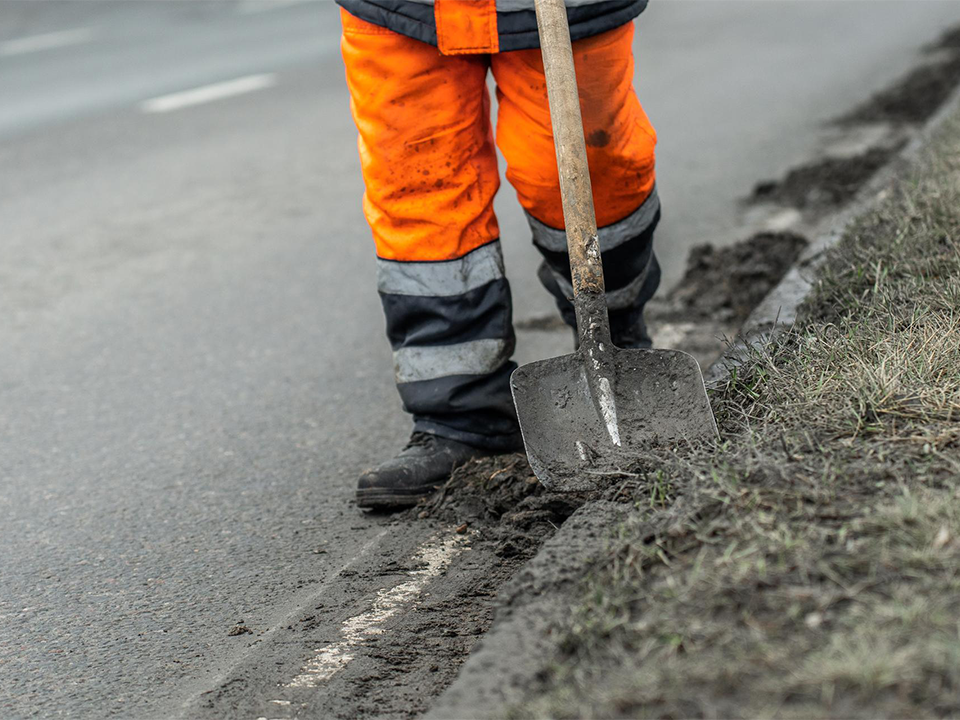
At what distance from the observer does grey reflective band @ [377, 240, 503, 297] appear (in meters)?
2.65

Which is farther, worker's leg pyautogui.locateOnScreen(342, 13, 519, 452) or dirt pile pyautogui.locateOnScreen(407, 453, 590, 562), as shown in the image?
worker's leg pyautogui.locateOnScreen(342, 13, 519, 452)

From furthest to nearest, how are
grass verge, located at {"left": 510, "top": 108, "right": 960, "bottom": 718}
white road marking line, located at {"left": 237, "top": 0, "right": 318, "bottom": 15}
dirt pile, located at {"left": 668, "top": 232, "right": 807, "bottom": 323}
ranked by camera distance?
white road marking line, located at {"left": 237, "top": 0, "right": 318, "bottom": 15} < dirt pile, located at {"left": 668, "top": 232, "right": 807, "bottom": 323} < grass verge, located at {"left": 510, "top": 108, "right": 960, "bottom": 718}

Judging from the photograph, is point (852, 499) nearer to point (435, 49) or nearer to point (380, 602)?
point (380, 602)

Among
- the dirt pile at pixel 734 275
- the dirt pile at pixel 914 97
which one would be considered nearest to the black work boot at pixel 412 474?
the dirt pile at pixel 734 275

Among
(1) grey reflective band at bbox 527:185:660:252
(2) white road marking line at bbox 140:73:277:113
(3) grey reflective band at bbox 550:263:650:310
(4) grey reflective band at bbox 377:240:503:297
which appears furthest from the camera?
(2) white road marking line at bbox 140:73:277:113

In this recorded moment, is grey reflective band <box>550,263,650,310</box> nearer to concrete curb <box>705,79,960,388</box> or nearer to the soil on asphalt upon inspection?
concrete curb <box>705,79,960,388</box>

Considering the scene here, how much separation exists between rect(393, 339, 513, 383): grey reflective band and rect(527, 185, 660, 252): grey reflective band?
283 millimetres

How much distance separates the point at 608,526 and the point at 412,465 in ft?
2.60

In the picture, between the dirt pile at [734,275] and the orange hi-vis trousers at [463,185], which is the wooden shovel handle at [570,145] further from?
the dirt pile at [734,275]

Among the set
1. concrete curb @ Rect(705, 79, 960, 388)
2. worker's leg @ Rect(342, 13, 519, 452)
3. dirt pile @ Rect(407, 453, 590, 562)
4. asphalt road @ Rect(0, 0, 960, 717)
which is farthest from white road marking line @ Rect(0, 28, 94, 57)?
dirt pile @ Rect(407, 453, 590, 562)

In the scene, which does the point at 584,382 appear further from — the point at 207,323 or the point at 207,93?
the point at 207,93

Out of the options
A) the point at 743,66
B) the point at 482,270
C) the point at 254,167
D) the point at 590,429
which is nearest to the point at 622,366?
the point at 590,429

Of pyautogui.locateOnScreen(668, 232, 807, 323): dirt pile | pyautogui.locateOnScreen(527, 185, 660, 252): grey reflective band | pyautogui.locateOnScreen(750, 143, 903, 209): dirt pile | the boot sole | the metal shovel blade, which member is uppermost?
pyautogui.locateOnScreen(527, 185, 660, 252): grey reflective band

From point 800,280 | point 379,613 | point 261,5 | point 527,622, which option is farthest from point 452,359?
point 261,5
